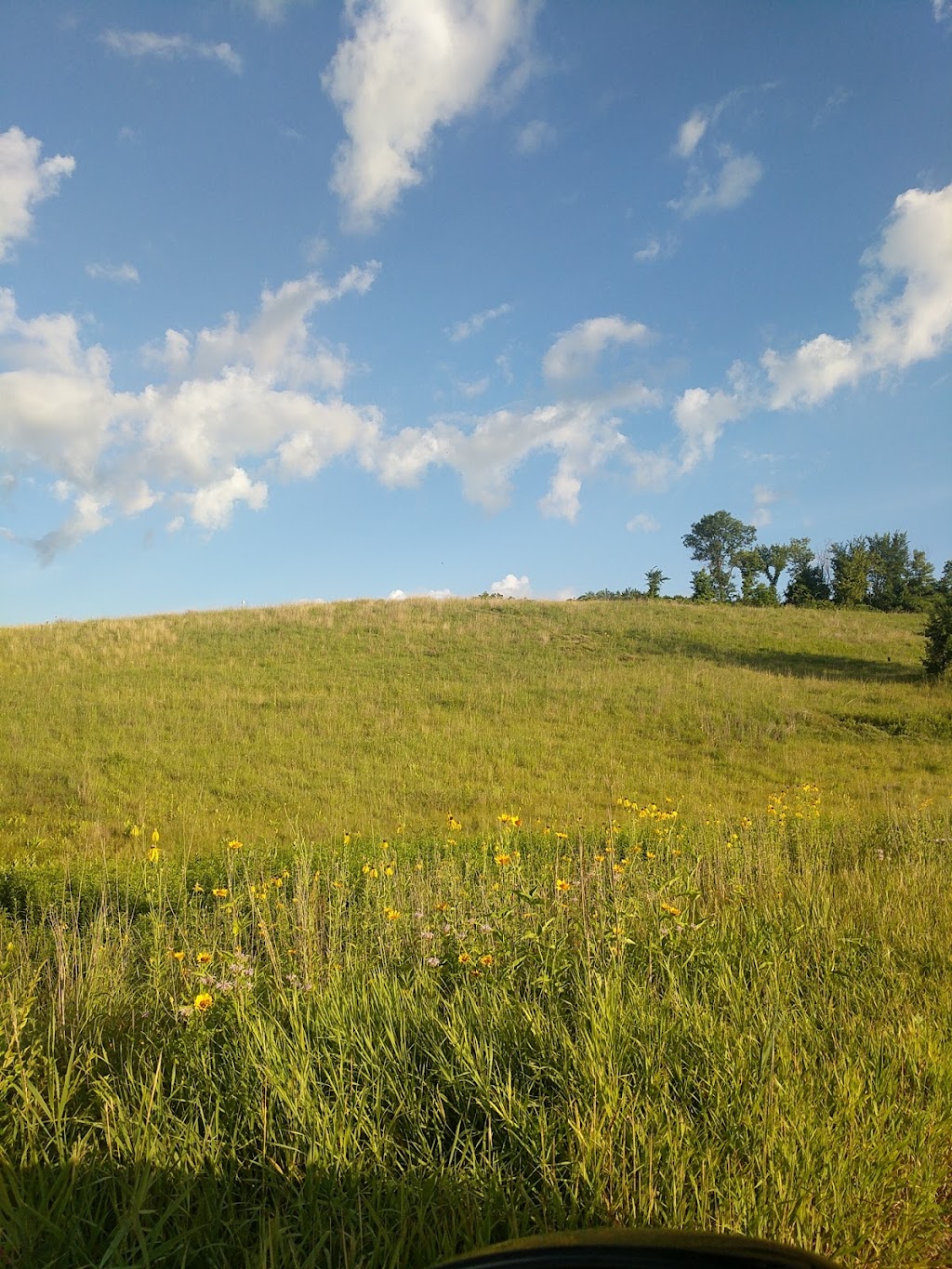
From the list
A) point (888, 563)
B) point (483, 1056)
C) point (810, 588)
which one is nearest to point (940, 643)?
point (483, 1056)

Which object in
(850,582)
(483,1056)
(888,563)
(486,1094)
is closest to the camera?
(486,1094)

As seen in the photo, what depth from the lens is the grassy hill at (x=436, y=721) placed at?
1423cm

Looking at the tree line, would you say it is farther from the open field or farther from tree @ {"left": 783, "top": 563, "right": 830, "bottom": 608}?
the open field

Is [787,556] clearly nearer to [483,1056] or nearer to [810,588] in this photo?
[810,588]

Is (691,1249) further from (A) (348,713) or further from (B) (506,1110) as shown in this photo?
(A) (348,713)

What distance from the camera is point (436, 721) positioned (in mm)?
22359

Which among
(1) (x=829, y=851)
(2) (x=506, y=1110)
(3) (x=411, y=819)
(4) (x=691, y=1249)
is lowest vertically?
(3) (x=411, y=819)

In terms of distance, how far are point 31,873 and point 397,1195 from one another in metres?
7.99

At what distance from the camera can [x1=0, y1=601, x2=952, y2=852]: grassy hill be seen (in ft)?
46.7

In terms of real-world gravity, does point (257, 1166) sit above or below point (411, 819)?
above

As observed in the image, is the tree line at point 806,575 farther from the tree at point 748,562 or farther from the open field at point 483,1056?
the open field at point 483,1056

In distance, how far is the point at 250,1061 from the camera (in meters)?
2.83

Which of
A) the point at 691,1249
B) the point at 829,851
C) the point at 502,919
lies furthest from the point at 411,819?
the point at 691,1249

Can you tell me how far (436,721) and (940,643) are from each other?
18917mm
